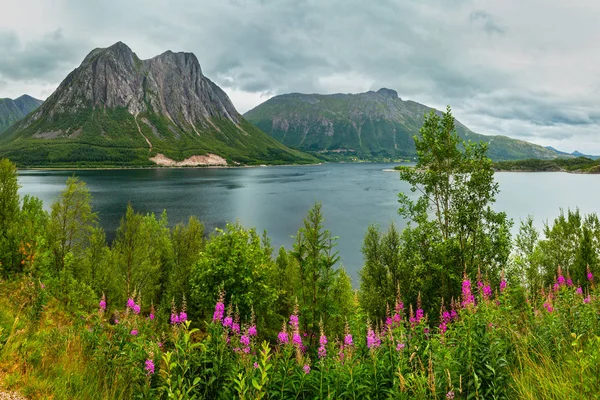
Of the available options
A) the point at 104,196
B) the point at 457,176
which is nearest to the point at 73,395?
the point at 457,176

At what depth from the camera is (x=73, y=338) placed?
8078 millimetres

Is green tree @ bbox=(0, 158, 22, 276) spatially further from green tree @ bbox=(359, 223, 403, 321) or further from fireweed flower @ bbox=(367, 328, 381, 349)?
green tree @ bbox=(359, 223, 403, 321)

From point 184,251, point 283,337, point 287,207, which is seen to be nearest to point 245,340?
point 283,337

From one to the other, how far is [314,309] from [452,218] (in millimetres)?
13031

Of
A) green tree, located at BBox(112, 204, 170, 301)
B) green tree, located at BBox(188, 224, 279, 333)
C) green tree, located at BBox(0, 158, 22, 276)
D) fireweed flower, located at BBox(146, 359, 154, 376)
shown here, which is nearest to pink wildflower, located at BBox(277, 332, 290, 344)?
fireweed flower, located at BBox(146, 359, 154, 376)

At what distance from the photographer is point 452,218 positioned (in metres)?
25.0

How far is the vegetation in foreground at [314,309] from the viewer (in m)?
5.99

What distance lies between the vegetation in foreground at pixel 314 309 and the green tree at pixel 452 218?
13cm

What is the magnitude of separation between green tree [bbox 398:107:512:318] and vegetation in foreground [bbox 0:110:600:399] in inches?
5.0

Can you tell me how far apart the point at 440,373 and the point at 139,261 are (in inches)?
1472

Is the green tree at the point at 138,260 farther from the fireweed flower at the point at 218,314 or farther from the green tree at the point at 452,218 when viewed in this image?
the fireweed flower at the point at 218,314

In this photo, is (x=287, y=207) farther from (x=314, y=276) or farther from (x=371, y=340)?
(x=371, y=340)

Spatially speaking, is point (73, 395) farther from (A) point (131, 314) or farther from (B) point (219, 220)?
(B) point (219, 220)

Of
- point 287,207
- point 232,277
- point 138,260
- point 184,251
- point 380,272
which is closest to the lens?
point 232,277
